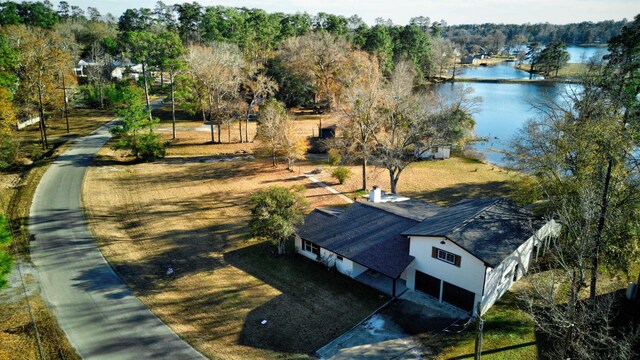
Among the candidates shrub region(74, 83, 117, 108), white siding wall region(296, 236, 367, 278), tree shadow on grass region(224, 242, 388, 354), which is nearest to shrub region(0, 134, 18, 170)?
tree shadow on grass region(224, 242, 388, 354)

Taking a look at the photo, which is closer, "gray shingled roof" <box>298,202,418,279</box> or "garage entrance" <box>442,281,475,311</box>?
"garage entrance" <box>442,281,475,311</box>

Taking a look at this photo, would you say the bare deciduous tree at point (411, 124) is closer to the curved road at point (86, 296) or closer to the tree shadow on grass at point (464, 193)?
the tree shadow on grass at point (464, 193)

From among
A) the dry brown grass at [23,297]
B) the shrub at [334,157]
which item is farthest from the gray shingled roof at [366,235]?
the shrub at [334,157]

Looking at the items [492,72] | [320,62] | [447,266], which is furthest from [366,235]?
[492,72]

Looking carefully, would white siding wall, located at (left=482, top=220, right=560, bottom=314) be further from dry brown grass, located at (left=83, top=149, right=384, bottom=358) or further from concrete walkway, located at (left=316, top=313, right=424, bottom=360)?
dry brown grass, located at (left=83, top=149, right=384, bottom=358)

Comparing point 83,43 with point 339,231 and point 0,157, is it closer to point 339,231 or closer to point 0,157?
point 0,157

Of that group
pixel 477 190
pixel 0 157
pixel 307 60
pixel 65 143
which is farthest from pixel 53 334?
pixel 307 60
